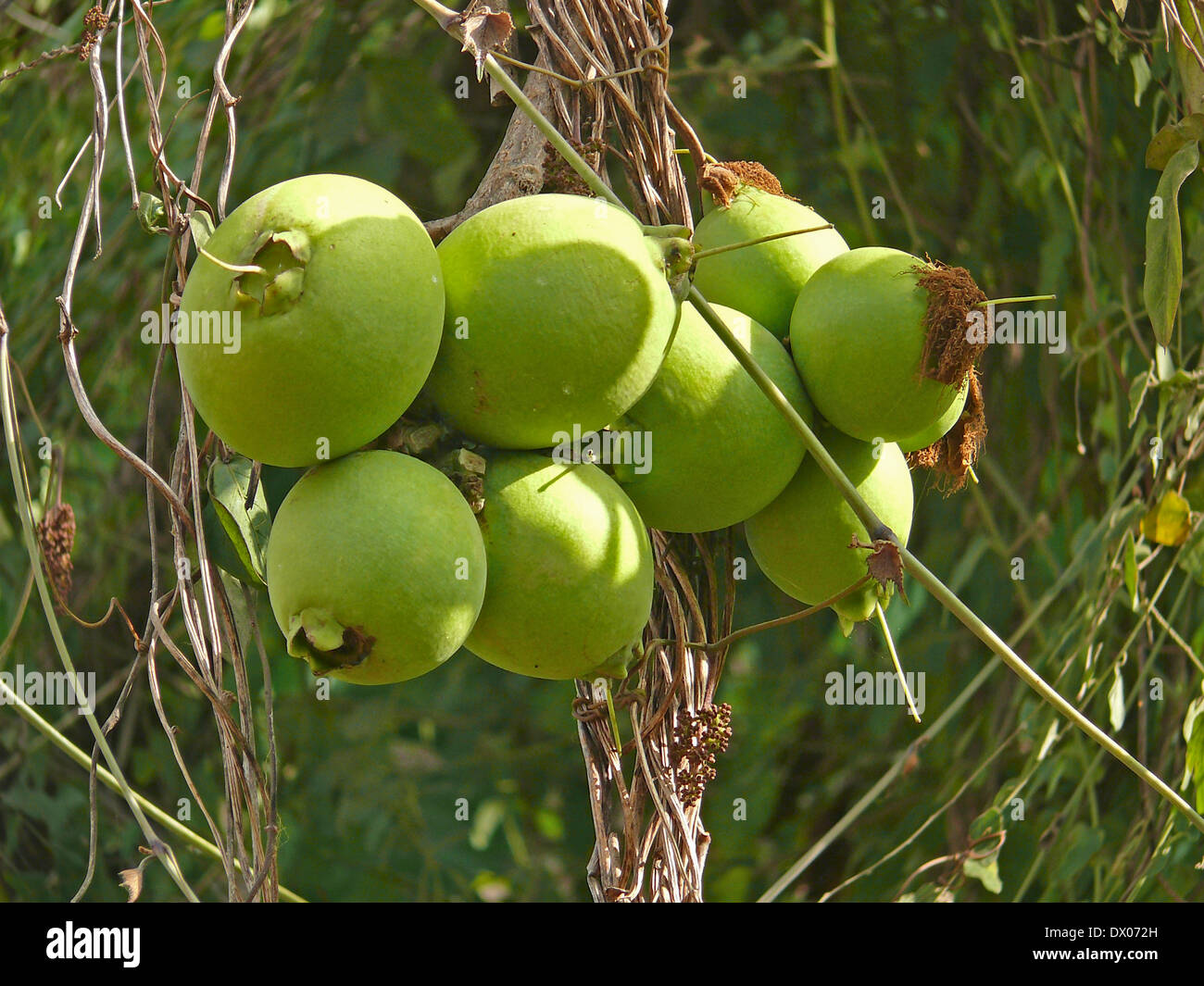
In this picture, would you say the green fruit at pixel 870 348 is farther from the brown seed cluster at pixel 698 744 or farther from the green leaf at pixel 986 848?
the green leaf at pixel 986 848

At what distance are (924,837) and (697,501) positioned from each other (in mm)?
558

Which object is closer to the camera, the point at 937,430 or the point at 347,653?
the point at 347,653

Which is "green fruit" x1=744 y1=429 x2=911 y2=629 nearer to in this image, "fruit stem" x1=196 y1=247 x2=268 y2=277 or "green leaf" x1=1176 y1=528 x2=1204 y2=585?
"fruit stem" x1=196 y1=247 x2=268 y2=277

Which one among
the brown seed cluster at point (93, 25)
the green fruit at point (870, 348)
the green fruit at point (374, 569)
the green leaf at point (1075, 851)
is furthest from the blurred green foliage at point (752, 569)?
the green fruit at point (374, 569)

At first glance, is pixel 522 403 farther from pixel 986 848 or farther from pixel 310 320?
pixel 986 848

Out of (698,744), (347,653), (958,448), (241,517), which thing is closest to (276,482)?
(241,517)

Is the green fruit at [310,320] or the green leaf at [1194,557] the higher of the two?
the green fruit at [310,320]

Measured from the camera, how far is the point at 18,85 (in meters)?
0.94

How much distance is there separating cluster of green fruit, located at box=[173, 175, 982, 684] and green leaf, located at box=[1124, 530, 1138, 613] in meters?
0.44

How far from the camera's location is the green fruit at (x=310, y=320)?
42cm

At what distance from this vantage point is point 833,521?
0.57m

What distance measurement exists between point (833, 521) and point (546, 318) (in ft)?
0.68

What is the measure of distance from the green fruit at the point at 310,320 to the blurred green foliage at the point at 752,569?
425 mm
